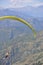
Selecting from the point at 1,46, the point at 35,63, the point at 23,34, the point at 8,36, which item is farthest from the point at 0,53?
the point at 35,63

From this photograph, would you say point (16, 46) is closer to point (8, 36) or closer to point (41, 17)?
point (8, 36)

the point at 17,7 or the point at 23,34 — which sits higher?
the point at 17,7

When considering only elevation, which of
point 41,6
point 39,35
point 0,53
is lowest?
point 0,53

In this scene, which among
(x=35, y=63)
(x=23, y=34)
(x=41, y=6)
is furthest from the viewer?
(x=35, y=63)

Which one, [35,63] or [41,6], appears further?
[35,63]

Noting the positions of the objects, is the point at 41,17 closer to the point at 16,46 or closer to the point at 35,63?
the point at 16,46

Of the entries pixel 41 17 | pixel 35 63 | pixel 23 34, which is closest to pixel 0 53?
pixel 23 34

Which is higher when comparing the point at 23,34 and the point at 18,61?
the point at 23,34

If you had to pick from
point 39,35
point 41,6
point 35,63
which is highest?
point 41,6

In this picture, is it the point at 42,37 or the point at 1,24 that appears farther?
the point at 42,37

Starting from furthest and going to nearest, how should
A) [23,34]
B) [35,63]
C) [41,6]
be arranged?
[35,63] → [23,34] → [41,6]
